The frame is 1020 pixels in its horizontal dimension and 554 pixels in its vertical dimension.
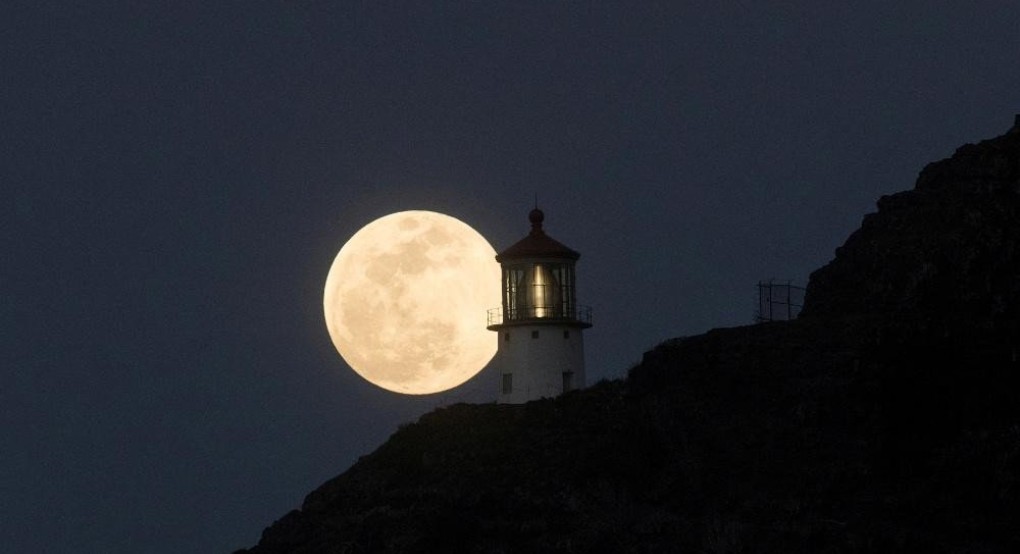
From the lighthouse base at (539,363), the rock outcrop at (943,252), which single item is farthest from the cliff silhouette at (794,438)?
the lighthouse base at (539,363)

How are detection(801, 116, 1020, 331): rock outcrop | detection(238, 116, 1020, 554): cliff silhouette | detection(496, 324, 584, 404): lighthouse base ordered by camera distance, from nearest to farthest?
detection(238, 116, 1020, 554): cliff silhouette
detection(801, 116, 1020, 331): rock outcrop
detection(496, 324, 584, 404): lighthouse base

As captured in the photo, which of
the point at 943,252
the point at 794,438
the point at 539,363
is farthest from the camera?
the point at 539,363

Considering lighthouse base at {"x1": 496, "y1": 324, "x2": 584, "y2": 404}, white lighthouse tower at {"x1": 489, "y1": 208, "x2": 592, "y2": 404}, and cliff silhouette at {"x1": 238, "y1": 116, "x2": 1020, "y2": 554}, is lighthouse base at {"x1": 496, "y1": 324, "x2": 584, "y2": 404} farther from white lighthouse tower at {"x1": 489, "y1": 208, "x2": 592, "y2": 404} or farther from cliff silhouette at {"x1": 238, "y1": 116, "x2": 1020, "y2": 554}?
cliff silhouette at {"x1": 238, "y1": 116, "x2": 1020, "y2": 554}

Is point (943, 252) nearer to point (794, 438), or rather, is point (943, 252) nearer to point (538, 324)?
point (794, 438)

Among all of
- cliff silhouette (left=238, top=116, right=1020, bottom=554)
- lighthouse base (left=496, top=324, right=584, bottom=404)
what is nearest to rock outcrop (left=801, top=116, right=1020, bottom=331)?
cliff silhouette (left=238, top=116, right=1020, bottom=554)

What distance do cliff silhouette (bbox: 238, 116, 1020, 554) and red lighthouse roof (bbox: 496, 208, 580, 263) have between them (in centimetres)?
842

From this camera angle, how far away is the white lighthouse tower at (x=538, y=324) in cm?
6581

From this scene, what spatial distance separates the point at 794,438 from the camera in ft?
168

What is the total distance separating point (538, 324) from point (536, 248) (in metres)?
2.63

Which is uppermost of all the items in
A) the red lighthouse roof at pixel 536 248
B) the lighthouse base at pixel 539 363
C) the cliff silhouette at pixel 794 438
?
the red lighthouse roof at pixel 536 248

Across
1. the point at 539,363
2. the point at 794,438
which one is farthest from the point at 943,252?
the point at 539,363

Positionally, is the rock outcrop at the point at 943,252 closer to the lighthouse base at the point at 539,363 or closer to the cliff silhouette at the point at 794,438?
the cliff silhouette at the point at 794,438

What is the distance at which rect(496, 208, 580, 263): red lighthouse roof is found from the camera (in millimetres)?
66938

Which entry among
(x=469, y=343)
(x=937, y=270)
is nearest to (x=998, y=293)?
(x=937, y=270)
